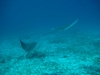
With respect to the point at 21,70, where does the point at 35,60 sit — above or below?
above

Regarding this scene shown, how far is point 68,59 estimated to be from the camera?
12109mm

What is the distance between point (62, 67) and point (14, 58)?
18.3 feet

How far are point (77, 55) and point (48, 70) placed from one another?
13.0 feet

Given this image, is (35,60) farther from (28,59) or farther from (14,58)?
(14,58)

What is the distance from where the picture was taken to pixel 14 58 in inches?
539

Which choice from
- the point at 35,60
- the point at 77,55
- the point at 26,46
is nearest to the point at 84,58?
the point at 77,55

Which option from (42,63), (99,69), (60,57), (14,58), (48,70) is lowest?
(99,69)

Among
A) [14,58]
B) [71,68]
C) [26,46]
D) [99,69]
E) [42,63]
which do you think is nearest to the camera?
[99,69]

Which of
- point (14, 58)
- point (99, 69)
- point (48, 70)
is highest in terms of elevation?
point (14, 58)

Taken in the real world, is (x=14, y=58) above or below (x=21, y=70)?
above

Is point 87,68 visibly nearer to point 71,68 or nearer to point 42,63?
point 71,68

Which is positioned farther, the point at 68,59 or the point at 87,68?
the point at 68,59

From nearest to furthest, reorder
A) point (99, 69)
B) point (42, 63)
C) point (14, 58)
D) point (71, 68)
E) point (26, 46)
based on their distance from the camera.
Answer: point (99, 69) → point (71, 68) → point (42, 63) → point (26, 46) → point (14, 58)

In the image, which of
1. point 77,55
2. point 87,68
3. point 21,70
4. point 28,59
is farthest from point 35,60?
point 87,68
